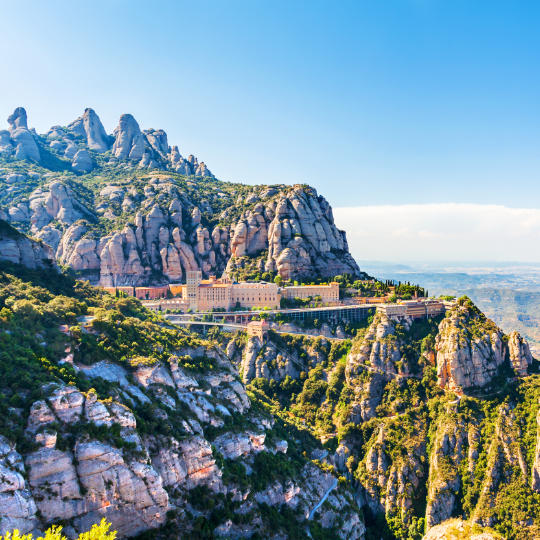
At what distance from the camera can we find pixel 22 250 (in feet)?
265

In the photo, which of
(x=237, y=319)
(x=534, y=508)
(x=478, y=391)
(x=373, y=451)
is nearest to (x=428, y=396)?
(x=478, y=391)

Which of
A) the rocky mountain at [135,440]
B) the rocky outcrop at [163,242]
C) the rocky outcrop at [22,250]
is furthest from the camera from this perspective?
the rocky outcrop at [163,242]

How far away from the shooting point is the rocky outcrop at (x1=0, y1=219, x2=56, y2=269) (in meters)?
78.2

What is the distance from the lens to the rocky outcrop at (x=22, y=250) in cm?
7819

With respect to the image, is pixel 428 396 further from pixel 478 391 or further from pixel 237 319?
pixel 237 319

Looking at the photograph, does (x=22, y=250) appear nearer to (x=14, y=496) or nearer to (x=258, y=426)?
(x=258, y=426)

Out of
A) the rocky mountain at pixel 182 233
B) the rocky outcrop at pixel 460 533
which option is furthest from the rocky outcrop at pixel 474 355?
the rocky mountain at pixel 182 233

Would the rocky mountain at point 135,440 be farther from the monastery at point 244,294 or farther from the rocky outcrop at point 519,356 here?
the monastery at point 244,294

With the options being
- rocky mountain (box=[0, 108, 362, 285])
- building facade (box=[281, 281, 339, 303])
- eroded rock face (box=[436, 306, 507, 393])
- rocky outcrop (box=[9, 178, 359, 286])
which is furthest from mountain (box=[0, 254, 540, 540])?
rocky outcrop (box=[9, 178, 359, 286])

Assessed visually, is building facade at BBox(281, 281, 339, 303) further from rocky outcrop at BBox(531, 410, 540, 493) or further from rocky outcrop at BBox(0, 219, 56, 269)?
rocky outcrop at BBox(0, 219, 56, 269)

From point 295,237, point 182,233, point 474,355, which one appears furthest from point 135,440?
point 182,233

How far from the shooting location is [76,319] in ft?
202

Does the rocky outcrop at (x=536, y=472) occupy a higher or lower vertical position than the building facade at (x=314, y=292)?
lower

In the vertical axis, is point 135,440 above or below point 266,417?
above
